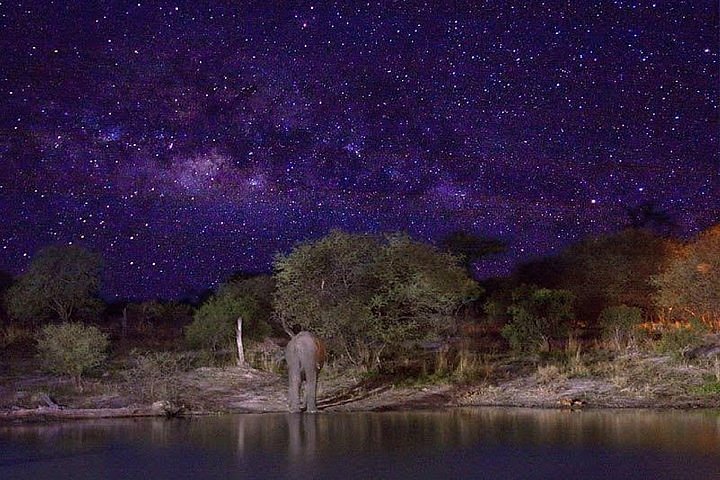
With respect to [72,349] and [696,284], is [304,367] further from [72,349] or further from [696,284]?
[696,284]

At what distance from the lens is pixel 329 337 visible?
29250 mm

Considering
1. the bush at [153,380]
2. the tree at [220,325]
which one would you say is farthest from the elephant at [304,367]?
the tree at [220,325]

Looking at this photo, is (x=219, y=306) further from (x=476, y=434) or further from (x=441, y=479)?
(x=441, y=479)

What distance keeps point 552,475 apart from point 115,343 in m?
30.8

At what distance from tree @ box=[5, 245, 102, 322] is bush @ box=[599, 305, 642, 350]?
87.7 ft

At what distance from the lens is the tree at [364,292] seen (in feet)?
94.7

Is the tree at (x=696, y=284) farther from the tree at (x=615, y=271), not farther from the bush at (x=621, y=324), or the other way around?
the tree at (x=615, y=271)

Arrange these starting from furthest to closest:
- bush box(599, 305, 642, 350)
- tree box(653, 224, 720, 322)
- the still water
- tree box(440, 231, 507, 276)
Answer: tree box(440, 231, 507, 276) → tree box(653, 224, 720, 322) → bush box(599, 305, 642, 350) → the still water

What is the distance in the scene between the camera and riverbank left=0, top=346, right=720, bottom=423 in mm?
22344


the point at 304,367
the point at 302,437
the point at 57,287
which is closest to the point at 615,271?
the point at 57,287

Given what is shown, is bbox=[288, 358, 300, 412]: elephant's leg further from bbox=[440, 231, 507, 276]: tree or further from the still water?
bbox=[440, 231, 507, 276]: tree

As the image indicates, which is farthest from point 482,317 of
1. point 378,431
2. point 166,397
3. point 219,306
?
point 378,431

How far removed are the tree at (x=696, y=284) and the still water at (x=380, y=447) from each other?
15054mm

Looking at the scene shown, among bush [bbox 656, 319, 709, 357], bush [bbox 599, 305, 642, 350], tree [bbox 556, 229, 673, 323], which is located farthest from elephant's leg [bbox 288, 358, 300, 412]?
tree [bbox 556, 229, 673, 323]
